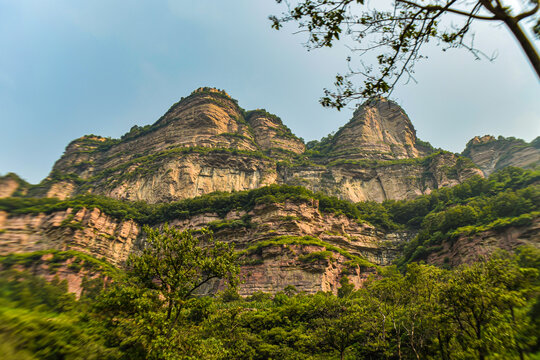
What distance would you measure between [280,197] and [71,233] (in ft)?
127

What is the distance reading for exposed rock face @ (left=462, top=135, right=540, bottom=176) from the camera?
8375 cm

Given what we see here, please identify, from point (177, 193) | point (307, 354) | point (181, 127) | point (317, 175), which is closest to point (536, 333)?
→ point (307, 354)

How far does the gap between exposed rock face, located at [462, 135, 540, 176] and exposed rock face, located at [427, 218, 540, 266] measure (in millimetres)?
54047

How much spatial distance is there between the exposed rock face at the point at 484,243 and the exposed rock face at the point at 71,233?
188 ft

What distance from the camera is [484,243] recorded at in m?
39.8

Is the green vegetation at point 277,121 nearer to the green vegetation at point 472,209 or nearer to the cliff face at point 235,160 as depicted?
the cliff face at point 235,160

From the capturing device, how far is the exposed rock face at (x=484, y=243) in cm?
3628

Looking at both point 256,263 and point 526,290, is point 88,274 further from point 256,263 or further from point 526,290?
point 526,290

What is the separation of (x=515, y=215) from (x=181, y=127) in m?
85.6

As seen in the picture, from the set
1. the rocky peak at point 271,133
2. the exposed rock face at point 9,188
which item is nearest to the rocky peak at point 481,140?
the rocky peak at point 271,133

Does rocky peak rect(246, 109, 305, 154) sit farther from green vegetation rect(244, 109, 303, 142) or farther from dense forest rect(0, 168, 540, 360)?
dense forest rect(0, 168, 540, 360)

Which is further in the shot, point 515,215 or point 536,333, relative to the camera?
point 515,215

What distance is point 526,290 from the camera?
1130 centimetres

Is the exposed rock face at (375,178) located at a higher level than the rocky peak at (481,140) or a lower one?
lower
